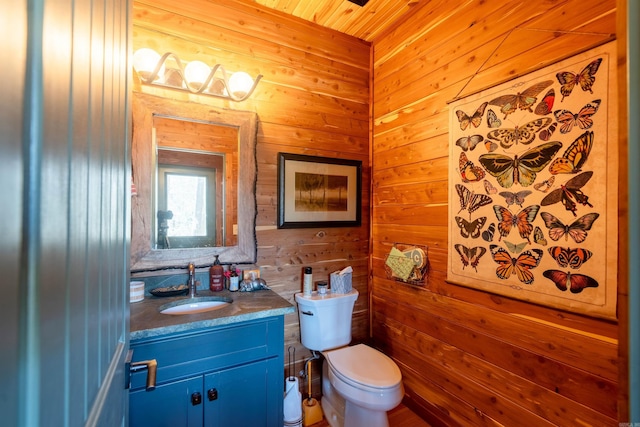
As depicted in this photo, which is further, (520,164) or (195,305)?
(195,305)

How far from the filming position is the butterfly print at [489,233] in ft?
5.05

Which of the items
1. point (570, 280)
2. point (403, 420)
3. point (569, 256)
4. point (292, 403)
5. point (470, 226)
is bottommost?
point (403, 420)

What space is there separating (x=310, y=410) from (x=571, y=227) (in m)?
1.82

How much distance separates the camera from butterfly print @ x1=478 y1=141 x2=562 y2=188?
4.38 feet

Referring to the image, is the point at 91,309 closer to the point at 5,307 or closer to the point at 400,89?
the point at 5,307

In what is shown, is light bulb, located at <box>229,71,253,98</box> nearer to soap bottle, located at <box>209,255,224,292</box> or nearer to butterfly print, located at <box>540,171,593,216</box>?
soap bottle, located at <box>209,255,224,292</box>

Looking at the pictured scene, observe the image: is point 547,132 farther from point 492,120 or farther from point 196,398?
point 196,398

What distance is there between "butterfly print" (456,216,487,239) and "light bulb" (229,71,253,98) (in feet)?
5.03

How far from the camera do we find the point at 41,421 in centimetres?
30

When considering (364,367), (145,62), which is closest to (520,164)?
(364,367)

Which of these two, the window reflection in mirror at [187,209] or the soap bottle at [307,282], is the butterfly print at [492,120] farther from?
the window reflection in mirror at [187,209]

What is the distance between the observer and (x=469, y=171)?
1.65m

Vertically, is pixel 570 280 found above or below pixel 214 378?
above

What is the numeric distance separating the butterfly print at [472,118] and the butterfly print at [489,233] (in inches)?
22.0
